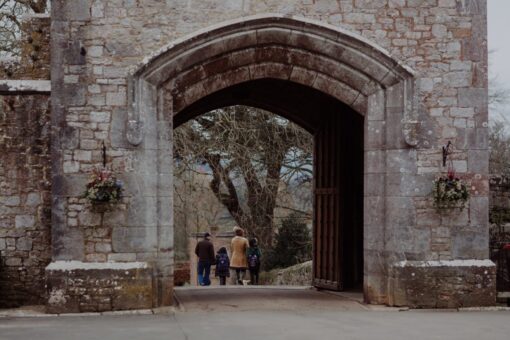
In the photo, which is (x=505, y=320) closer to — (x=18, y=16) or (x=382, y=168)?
(x=382, y=168)

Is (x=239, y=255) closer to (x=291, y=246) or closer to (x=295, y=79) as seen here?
(x=291, y=246)

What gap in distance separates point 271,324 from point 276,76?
3339mm

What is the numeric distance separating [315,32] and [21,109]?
11.9 ft

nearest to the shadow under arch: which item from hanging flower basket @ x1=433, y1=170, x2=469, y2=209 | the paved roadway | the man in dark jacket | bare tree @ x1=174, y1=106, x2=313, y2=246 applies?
the paved roadway

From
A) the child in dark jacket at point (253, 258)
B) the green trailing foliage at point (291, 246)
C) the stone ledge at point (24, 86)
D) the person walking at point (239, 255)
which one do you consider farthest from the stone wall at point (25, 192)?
the green trailing foliage at point (291, 246)

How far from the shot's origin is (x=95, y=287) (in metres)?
9.64

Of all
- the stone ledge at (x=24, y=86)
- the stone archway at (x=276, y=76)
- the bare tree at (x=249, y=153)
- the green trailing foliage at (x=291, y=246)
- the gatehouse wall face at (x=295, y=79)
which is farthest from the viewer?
the green trailing foliage at (x=291, y=246)

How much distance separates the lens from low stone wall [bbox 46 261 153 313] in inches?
378

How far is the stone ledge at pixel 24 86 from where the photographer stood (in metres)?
10.0

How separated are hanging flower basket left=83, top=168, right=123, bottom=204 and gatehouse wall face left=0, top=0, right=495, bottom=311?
0.16 metres

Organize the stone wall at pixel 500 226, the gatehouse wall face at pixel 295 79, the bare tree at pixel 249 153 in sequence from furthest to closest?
1. the bare tree at pixel 249 153
2. the stone wall at pixel 500 226
3. the gatehouse wall face at pixel 295 79

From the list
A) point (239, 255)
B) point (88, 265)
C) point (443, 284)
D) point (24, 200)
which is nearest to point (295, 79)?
point (443, 284)

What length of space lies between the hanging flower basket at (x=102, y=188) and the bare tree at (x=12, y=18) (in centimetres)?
635

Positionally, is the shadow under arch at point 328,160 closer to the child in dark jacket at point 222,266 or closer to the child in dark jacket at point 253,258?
the child in dark jacket at point 253,258
